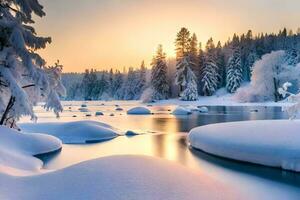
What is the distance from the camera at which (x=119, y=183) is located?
7410 millimetres

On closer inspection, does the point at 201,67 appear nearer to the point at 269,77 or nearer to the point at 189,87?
the point at 189,87

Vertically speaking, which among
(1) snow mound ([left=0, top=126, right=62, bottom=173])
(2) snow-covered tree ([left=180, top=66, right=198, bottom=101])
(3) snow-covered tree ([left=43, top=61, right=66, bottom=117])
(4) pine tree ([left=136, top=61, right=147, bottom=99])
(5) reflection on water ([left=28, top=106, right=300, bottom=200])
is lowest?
(5) reflection on water ([left=28, top=106, right=300, bottom=200])

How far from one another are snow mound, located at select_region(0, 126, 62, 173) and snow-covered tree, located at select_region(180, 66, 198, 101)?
162ft

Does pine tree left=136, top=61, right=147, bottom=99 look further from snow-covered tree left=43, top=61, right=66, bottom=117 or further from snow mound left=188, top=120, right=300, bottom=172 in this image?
snow mound left=188, top=120, right=300, bottom=172

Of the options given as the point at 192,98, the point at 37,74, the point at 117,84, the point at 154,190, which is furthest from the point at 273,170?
the point at 117,84

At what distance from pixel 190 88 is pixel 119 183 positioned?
60.6 meters

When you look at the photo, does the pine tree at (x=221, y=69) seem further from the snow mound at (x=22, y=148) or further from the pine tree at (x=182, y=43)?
the snow mound at (x=22, y=148)

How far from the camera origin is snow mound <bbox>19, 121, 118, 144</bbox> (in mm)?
23355

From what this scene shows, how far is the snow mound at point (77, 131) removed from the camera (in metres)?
23.4

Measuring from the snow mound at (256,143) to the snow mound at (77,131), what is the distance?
736cm

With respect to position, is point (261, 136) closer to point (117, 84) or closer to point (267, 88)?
point (267, 88)

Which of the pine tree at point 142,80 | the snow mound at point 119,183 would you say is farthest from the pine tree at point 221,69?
the snow mound at point 119,183

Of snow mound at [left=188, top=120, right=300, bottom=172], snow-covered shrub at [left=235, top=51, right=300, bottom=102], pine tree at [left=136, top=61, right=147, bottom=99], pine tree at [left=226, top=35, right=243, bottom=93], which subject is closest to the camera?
snow mound at [left=188, top=120, right=300, bottom=172]

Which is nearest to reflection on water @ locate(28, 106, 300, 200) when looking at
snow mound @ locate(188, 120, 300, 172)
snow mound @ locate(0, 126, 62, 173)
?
snow mound @ locate(188, 120, 300, 172)
